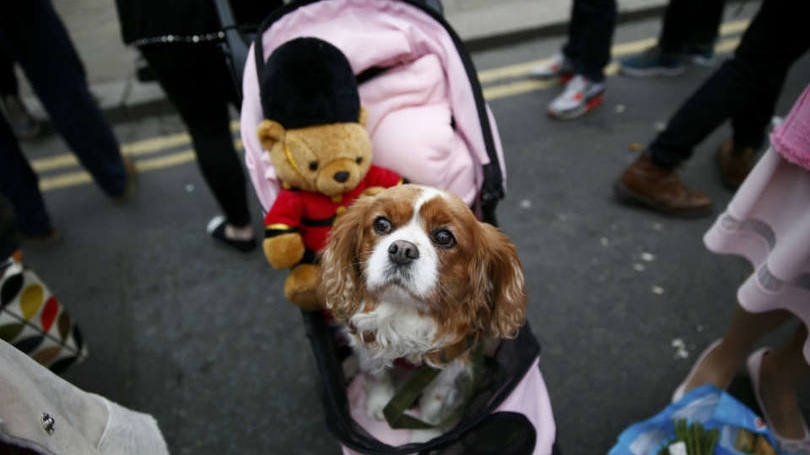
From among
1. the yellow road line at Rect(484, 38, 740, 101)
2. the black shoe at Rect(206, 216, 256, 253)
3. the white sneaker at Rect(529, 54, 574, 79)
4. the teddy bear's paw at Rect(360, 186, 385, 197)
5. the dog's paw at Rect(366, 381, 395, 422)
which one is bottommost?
the black shoe at Rect(206, 216, 256, 253)

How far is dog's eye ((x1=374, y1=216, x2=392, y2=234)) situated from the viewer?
4.10 ft

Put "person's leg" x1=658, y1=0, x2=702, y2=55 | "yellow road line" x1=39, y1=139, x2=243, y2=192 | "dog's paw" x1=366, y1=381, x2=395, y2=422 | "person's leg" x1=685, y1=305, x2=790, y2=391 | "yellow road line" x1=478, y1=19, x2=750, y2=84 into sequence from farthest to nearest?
1. "yellow road line" x1=478, y1=19, x2=750, y2=84
2. "person's leg" x1=658, y1=0, x2=702, y2=55
3. "yellow road line" x1=39, y1=139, x2=243, y2=192
4. "person's leg" x1=685, y1=305, x2=790, y2=391
5. "dog's paw" x1=366, y1=381, x2=395, y2=422

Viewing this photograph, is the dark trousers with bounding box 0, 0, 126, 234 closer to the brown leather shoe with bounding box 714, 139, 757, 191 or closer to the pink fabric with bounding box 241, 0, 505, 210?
the pink fabric with bounding box 241, 0, 505, 210

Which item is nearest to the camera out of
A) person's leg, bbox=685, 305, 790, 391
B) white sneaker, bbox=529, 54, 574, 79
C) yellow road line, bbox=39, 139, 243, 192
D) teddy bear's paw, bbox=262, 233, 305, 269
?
teddy bear's paw, bbox=262, 233, 305, 269

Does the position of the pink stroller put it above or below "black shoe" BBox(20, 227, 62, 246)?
above

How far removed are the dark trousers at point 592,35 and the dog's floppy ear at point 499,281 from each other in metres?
2.59

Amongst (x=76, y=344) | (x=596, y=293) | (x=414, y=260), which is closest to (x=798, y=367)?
(x=596, y=293)

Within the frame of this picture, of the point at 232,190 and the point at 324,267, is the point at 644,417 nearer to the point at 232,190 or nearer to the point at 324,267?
the point at 324,267

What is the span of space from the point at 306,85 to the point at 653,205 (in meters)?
2.24

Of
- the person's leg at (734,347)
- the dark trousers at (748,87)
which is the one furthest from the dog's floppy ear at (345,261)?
the dark trousers at (748,87)

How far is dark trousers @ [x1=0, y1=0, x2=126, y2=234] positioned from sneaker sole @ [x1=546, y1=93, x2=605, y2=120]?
2947 millimetres

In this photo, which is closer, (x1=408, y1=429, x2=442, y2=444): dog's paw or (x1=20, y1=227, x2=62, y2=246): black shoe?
(x1=408, y1=429, x2=442, y2=444): dog's paw

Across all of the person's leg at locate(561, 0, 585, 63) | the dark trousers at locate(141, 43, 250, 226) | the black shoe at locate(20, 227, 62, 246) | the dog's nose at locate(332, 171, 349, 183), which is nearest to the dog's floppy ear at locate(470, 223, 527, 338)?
the dog's nose at locate(332, 171, 349, 183)

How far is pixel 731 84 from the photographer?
2.37 m
